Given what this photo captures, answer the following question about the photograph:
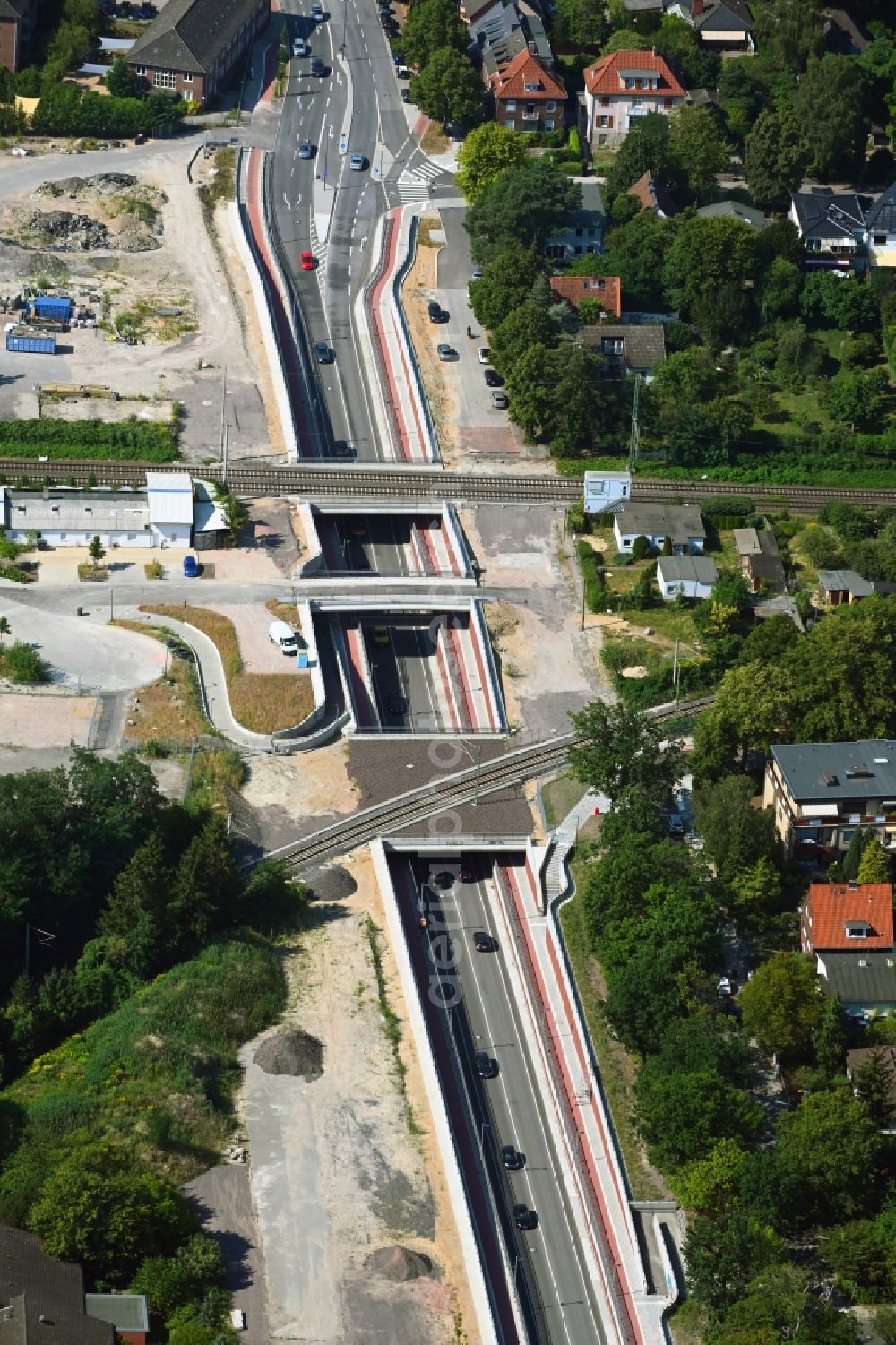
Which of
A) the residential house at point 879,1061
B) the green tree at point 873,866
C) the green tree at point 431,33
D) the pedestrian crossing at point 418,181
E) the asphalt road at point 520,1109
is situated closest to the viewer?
the asphalt road at point 520,1109

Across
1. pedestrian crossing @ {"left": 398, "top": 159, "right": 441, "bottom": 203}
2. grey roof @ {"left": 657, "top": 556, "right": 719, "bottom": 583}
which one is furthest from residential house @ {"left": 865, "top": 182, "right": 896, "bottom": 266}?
grey roof @ {"left": 657, "top": 556, "right": 719, "bottom": 583}

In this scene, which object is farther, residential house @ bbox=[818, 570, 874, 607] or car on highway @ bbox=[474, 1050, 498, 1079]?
residential house @ bbox=[818, 570, 874, 607]

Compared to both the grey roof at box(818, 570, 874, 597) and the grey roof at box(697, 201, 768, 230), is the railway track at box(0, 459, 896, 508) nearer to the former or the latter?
the grey roof at box(818, 570, 874, 597)

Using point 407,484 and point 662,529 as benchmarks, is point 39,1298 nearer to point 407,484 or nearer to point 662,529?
point 662,529

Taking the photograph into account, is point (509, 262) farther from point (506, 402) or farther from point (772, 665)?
point (772, 665)

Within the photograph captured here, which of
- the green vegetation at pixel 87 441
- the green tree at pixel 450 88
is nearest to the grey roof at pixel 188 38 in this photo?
the green tree at pixel 450 88

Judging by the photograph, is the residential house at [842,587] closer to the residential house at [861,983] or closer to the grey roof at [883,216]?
the residential house at [861,983]
